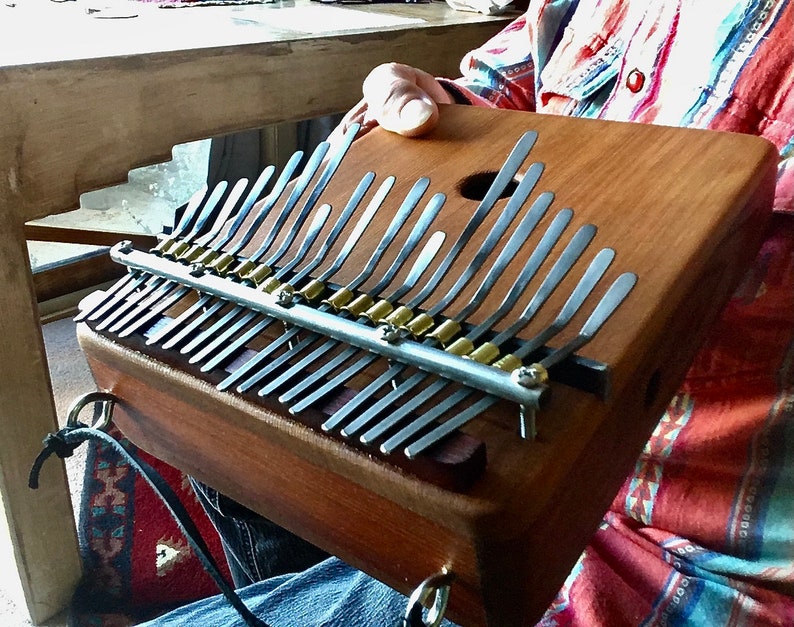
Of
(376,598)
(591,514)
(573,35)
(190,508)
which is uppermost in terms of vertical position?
(573,35)

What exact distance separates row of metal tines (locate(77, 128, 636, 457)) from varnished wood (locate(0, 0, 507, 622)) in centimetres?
34

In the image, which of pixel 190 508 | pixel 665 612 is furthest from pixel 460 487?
pixel 190 508

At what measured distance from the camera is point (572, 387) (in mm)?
349

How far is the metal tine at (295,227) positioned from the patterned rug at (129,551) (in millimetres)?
706

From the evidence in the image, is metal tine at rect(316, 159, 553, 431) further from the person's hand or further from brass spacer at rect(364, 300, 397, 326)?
the person's hand

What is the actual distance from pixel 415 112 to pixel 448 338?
290 mm

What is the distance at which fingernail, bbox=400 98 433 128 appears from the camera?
1.93 feet

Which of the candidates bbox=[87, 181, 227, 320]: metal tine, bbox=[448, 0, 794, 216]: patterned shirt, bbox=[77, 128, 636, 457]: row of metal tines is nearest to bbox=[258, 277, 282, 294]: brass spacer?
bbox=[77, 128, 636, 457]: row of metal tines

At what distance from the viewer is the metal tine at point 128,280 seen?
499 millimetres

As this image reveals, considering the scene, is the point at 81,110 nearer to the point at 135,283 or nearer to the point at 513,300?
the point at 135,283

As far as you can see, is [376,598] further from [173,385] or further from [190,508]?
[190,508]

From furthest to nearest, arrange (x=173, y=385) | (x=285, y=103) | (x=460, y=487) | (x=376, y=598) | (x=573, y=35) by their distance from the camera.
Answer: (x=285, y=103) < (x=573, y=35) < (x=376, y=598) < (x=173, y=385) < (x=460, y=487)

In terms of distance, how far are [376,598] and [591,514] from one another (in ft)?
0.93

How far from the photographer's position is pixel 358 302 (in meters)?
0.41
